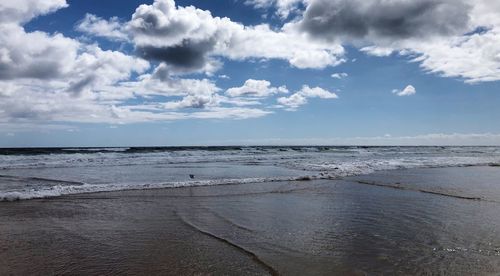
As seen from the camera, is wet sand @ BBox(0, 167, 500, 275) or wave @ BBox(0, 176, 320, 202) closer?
wet sand @ BBox(0, 167, 500, 275)

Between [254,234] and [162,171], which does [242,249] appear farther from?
[162,171]

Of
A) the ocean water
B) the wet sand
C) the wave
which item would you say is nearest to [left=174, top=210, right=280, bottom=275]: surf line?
the wet sand

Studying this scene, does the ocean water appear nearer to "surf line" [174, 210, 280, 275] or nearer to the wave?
the wave

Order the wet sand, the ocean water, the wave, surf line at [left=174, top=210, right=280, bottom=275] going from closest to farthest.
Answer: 1. surf line at [left=174, top=210, right=280, bottom=275]
2. the wet sand
3. the wave
4. the ocean water

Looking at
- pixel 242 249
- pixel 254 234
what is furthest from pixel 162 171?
pixel 242 249

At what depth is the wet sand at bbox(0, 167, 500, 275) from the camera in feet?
18.7

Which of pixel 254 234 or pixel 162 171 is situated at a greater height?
pixel 162 171

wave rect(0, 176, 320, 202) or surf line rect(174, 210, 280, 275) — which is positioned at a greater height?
wave rect(0, 176, 320, 202)

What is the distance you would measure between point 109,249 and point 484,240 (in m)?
6.74

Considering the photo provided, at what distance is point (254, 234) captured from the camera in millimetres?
7512

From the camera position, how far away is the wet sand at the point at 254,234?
224 inches

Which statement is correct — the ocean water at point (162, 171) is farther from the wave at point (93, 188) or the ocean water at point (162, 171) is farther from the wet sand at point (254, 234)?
the wet sand at point (254, 234)

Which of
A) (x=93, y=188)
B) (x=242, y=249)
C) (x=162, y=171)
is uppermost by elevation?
(x=162, y=171)

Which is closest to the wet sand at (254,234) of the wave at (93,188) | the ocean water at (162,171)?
the wave at (93,188)
